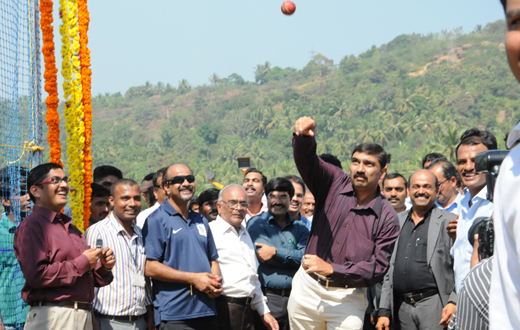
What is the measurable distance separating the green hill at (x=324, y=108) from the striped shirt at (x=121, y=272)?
6461 cm

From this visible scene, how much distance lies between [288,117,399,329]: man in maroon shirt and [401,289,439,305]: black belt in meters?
1.07

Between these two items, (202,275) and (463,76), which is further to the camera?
(463,76)

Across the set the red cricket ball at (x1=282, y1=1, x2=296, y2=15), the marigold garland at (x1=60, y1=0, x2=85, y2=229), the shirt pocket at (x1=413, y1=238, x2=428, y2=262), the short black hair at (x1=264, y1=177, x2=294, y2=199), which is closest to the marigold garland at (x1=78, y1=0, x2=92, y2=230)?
the marigold garland at (x1=60, y1=0, x2=85, y2=229)

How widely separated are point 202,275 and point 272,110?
406 ft

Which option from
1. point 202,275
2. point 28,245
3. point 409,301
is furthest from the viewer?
point 409,301

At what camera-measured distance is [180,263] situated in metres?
4.73

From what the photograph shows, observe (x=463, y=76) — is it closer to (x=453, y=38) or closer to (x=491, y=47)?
(x=491, y=47)

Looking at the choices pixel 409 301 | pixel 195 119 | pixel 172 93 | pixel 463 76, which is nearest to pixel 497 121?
pixel 463 76

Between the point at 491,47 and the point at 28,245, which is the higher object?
the point at 491,47

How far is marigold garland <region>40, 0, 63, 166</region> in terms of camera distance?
5633mm

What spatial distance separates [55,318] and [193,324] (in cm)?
120

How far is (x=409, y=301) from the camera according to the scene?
5.05 m

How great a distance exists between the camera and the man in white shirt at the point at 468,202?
4.04 metres

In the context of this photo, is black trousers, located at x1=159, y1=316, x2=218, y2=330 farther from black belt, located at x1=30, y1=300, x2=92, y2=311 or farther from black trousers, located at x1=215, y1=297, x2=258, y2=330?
black belt, located at x1=30, y1=300, x2=92, y2=311
